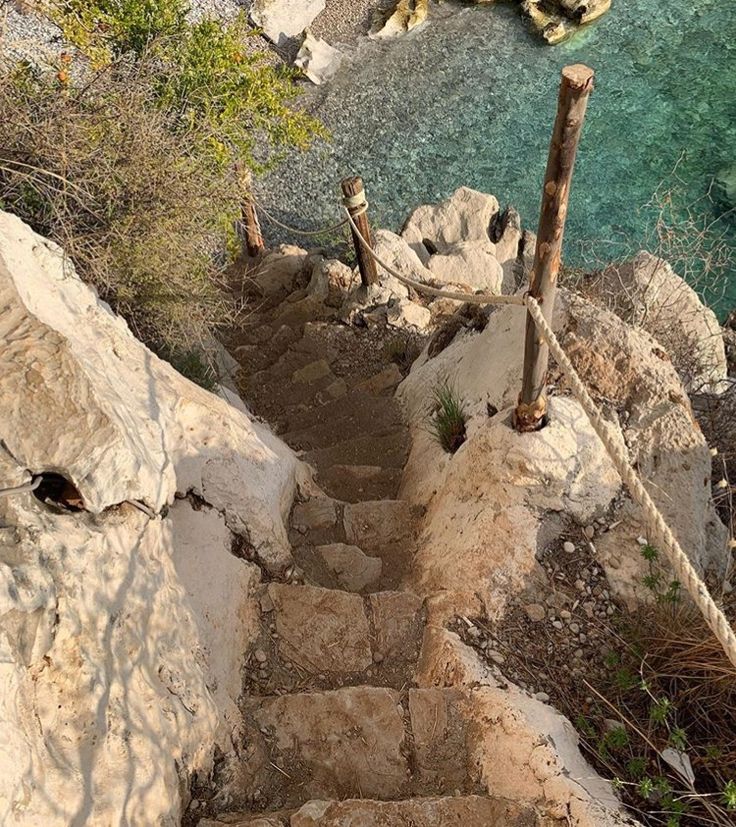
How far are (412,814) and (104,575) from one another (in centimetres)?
134

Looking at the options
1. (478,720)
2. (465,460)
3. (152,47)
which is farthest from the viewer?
(152,47)

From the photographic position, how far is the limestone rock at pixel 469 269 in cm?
873

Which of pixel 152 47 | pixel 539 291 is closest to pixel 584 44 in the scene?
pixel 152 47

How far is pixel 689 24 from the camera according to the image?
13.1 meters

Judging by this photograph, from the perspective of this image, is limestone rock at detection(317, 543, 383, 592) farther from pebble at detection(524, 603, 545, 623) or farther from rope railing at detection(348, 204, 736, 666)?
rope railing at detection(348, 204, 736, 666)

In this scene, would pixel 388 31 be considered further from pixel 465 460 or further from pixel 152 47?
pixel 465 460

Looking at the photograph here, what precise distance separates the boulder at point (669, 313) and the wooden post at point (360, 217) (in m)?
2.08

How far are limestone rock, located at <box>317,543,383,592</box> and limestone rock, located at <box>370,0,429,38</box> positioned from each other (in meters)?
12.3

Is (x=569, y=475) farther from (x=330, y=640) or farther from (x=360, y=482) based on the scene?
(x=360, y=482)

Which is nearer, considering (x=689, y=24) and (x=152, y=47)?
(x=152, y=47)

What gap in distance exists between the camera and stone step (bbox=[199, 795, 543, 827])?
239 cm

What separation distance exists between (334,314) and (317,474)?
2.87 metres

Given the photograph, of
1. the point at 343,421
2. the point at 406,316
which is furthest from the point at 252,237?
the point at 343,421

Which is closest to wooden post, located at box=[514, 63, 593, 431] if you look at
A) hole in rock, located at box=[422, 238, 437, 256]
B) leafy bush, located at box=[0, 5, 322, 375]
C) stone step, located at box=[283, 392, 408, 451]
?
stone step, located at box=[283, 392, 408, 451]
